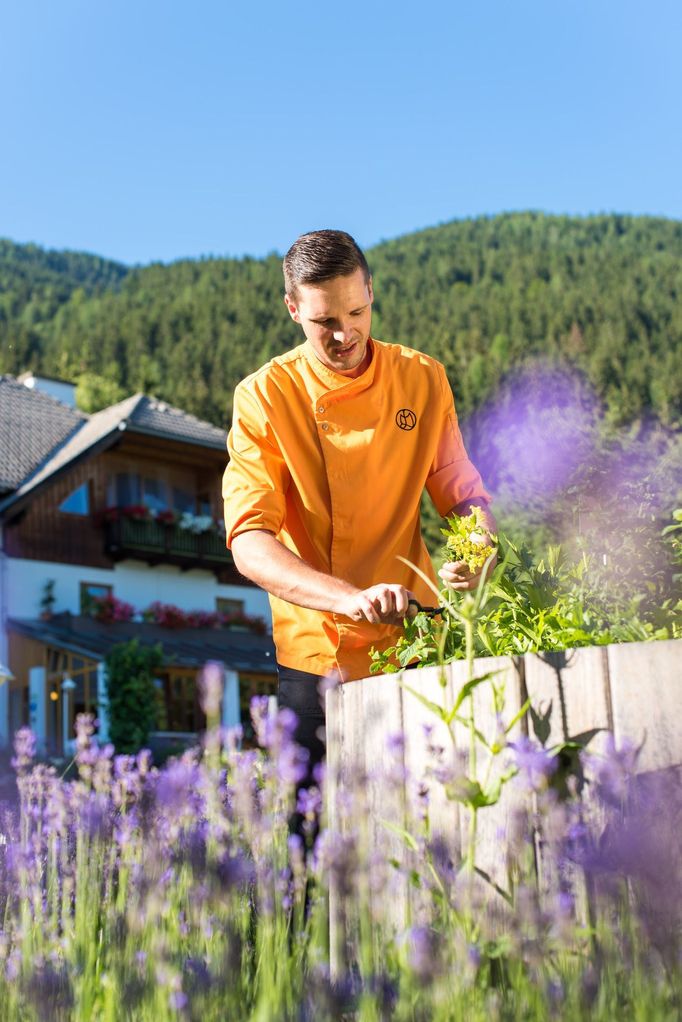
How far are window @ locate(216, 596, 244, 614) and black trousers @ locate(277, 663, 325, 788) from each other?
27804 mm

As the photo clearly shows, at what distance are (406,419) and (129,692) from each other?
22.4m

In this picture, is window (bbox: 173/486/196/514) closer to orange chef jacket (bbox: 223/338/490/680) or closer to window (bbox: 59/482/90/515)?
window (bbox: 59/482/90/515)

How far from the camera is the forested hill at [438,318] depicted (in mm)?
66188

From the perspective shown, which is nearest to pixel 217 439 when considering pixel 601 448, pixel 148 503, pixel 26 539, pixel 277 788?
pixel 148 503

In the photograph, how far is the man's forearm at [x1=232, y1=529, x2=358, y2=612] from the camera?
2.49 m

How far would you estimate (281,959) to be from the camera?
5.80 ft

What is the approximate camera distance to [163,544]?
29.3 metres

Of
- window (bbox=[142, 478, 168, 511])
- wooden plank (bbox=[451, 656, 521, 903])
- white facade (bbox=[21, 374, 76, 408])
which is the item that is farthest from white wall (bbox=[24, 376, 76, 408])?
wooden plank (bbox=[451, 656, 521, 903])

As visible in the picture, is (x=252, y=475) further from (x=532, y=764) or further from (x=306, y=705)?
(x=532, y=764)

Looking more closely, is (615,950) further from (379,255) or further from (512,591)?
(379,255)

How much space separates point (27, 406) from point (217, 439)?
16.3 feet

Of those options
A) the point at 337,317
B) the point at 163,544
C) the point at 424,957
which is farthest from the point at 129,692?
the point at 424,957

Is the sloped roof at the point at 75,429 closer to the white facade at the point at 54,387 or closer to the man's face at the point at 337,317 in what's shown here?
the white facade at the point at 54,387

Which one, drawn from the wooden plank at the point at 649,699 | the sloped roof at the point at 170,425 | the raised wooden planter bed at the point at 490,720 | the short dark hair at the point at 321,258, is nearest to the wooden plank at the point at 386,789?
the raised wooden planter bed at the point at 490,720
